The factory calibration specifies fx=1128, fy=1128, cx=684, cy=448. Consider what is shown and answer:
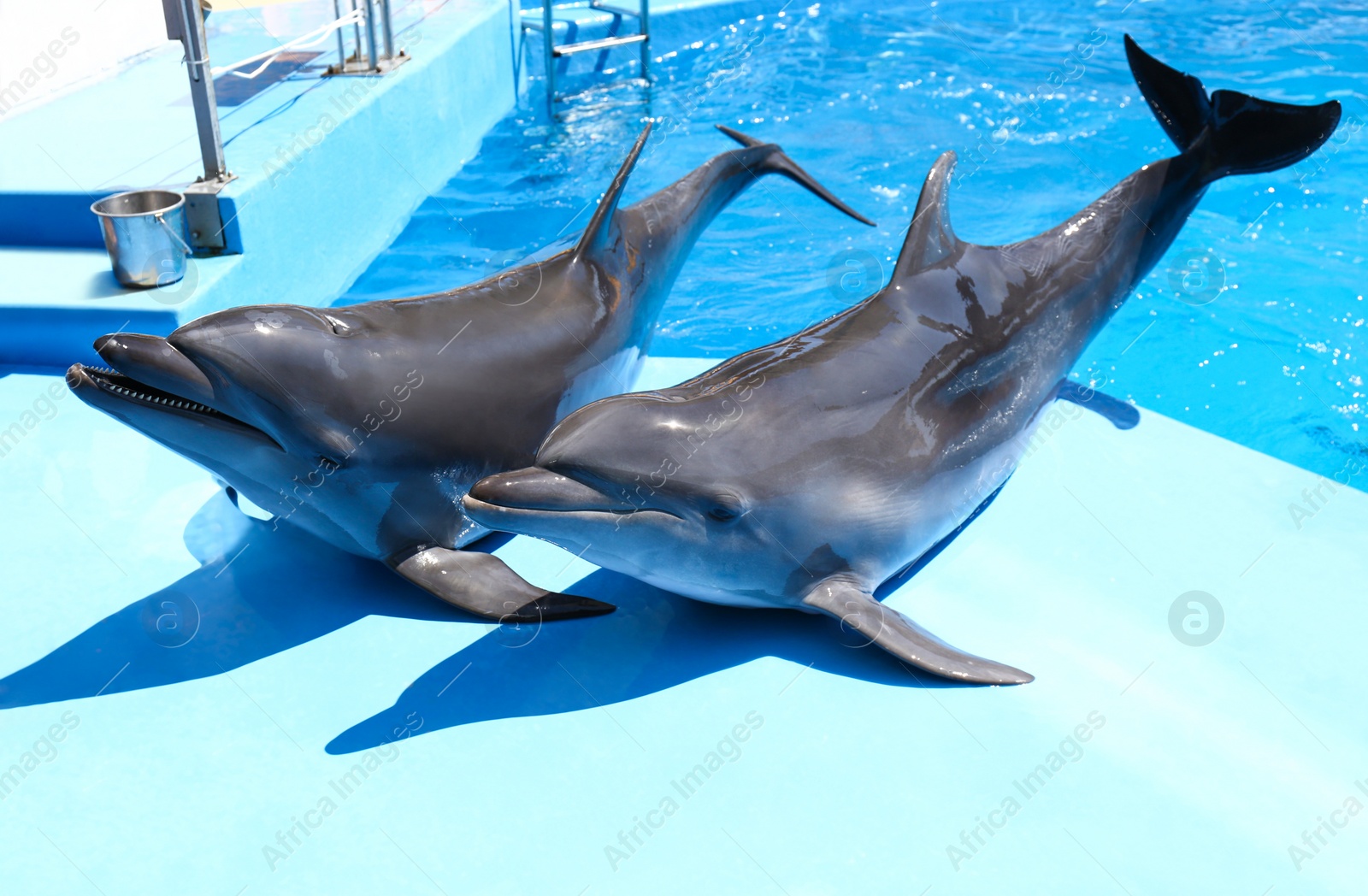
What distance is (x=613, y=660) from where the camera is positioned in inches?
149

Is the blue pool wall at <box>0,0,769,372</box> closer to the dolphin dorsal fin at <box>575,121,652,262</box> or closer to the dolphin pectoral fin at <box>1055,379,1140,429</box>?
the dolphin dorsal fin at <box>575,121,652,262</box>

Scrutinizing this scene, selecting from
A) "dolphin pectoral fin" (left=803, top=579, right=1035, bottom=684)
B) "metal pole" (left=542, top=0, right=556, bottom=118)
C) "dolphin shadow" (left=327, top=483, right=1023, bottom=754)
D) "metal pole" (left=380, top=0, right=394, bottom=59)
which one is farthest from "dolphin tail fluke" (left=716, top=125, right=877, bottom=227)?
"metal pole" (left=542, top=0, right=556, bottom=118)

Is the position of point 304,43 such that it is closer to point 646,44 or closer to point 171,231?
point 171,231

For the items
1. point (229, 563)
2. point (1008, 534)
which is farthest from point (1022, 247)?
point (229, 563)

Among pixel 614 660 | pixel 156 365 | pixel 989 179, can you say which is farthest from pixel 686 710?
pixel 989 179

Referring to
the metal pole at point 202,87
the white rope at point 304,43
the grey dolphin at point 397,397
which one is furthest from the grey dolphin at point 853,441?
the white rope at point 304,43

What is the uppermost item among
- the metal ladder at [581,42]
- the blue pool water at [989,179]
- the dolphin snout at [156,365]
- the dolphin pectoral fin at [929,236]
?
the dolphin pectoral fin at [929,236]

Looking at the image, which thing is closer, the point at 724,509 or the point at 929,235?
the point at 724,509

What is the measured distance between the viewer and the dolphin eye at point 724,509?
357cm

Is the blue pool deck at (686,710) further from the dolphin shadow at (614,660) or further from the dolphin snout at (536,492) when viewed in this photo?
the dolphin snout at (536,492)

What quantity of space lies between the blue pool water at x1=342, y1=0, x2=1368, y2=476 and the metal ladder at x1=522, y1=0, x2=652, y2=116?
0.33 metres

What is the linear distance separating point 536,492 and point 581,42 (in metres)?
11.3

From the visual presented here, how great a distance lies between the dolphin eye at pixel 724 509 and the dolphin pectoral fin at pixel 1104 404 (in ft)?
7.98

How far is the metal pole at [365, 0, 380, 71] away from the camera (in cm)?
928
